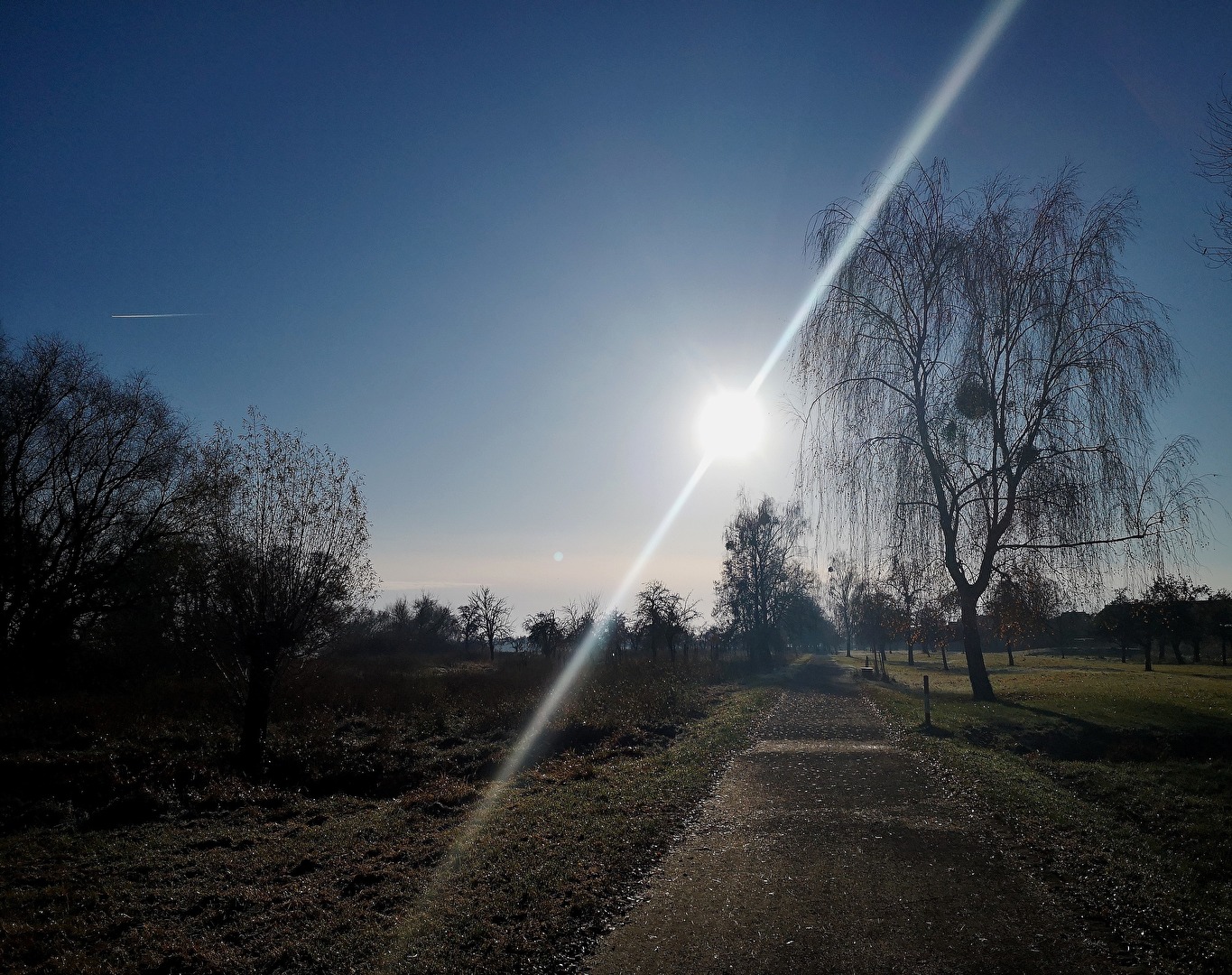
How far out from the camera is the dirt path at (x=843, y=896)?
14.7 feet

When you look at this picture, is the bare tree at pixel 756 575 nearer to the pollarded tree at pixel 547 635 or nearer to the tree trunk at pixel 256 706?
the pollarded tree at pixel 547 635

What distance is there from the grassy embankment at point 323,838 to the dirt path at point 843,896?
53cm

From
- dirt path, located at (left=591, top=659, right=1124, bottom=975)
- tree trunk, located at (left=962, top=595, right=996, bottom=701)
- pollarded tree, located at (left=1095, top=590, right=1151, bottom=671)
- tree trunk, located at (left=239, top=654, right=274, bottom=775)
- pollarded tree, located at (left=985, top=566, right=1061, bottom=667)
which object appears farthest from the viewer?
pollarded tree, located at (left=1095, top=590, right=1151, bottom=671)

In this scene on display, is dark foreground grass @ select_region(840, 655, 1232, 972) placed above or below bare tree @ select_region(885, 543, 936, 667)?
below

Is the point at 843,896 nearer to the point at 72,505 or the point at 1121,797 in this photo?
the point at 1121,797

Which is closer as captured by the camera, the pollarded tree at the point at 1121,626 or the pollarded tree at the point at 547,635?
the pollarded tree at the point at 1121,626

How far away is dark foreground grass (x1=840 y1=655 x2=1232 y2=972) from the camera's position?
4938mm

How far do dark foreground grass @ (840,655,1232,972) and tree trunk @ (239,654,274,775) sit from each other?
39.4ft

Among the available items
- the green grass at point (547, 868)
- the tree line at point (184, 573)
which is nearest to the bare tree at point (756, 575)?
the tree line at point (184, 573)

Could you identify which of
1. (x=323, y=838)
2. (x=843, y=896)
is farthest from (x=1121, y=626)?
(x=323, y=838)

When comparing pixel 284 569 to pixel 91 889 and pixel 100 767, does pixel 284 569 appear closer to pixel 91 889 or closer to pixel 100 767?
pixel 100 767

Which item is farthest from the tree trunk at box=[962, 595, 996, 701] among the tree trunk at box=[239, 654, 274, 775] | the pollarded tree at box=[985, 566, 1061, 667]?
the tree trunk at box=[239, 654, 274, 775]

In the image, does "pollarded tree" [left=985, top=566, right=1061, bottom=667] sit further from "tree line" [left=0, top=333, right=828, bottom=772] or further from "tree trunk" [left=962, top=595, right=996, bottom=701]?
"tree line" [left=0, top=333, right=828, bottom=772]

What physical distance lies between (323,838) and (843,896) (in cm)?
580
